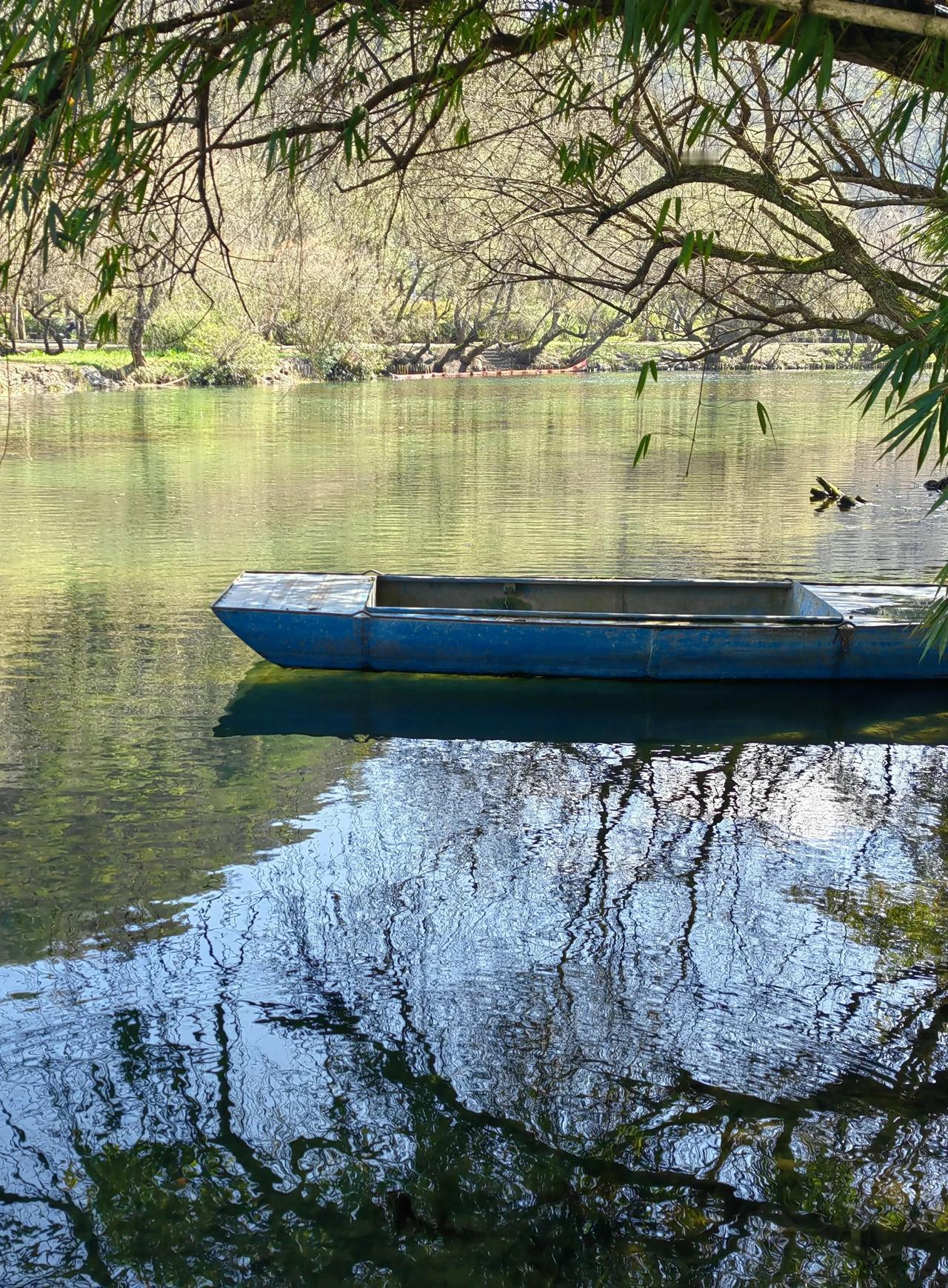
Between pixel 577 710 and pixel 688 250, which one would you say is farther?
pixel 577 710

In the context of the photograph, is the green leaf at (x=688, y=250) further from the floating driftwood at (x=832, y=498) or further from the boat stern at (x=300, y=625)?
the floating driftwood at (x=832, y=498)

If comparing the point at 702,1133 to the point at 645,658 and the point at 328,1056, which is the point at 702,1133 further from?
the point at 645,658

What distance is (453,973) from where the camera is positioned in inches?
207

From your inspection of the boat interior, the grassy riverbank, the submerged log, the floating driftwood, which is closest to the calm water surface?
the boat interior

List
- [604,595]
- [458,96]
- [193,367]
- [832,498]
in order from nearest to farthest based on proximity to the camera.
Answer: [458,96]
[604,595]
[832,498]
[193,367]

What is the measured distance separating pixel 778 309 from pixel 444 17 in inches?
90.8

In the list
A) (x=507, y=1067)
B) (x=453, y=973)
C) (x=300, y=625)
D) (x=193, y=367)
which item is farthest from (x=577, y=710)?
(x=193, y=367)

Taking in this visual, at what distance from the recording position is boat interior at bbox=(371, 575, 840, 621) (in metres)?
9.92

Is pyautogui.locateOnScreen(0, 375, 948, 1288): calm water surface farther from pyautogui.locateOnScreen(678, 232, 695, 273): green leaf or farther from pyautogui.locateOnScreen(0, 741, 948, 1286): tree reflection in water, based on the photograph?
pyautogui.locateOnScreen(678, 232, 695, 273): green leaf

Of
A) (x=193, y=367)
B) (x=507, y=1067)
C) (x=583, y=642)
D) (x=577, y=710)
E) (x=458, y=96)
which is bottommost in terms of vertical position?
(x=507, y=1067)

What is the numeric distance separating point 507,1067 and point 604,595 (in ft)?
18.9

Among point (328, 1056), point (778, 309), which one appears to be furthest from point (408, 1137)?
point (778, 309)

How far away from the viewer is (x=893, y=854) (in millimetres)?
6484

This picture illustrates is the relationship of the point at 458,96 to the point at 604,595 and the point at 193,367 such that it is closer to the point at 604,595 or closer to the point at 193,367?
the point at 604,595
